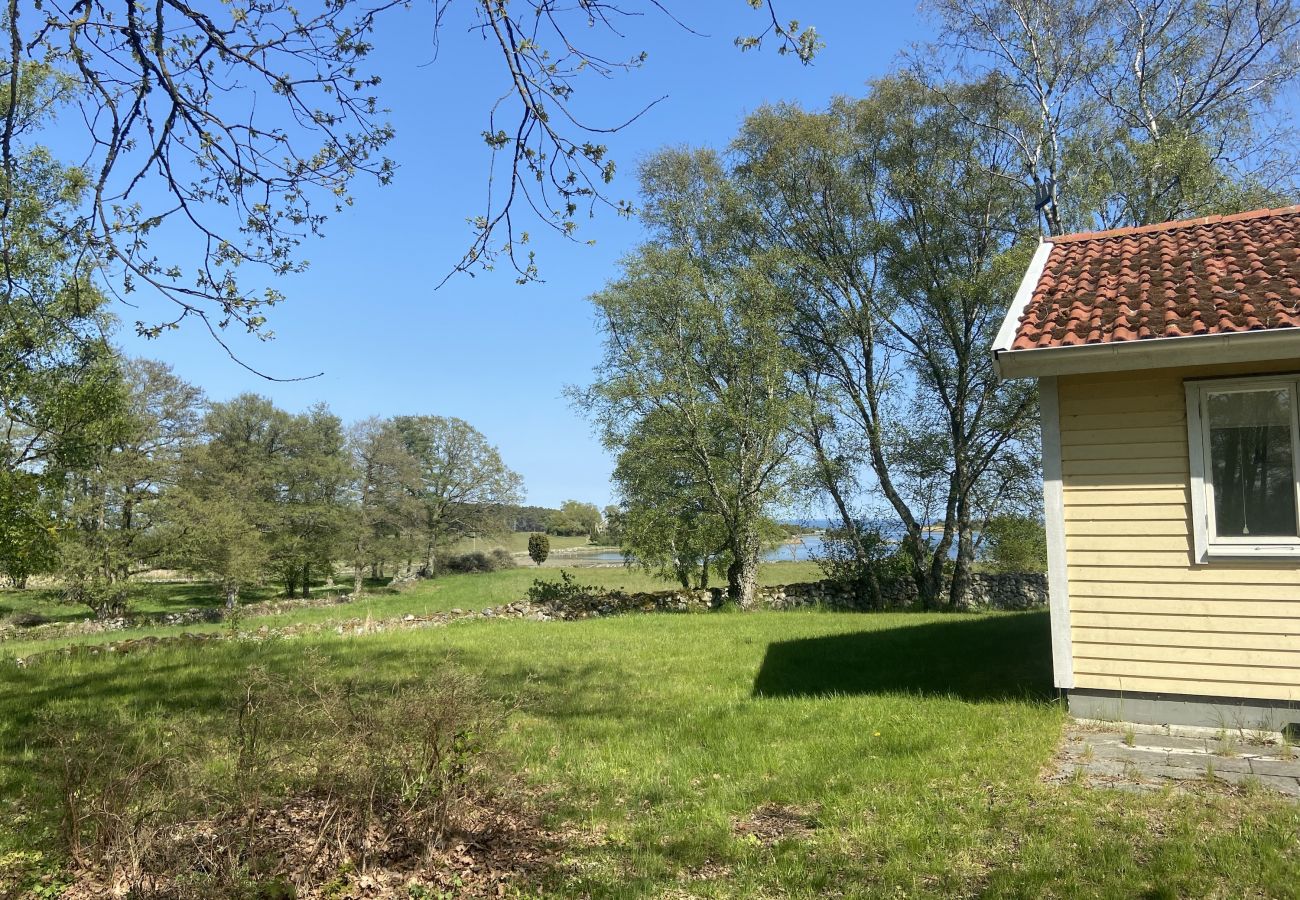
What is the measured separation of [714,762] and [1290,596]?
4.54m

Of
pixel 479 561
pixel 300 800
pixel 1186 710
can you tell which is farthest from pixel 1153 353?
pixel 479 561

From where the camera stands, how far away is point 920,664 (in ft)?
29.5

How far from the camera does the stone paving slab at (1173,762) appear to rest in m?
4.61

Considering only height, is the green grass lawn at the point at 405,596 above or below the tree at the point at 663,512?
below

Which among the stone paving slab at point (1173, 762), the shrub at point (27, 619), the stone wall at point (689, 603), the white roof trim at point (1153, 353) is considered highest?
the white roof trim at point (1153, 353)

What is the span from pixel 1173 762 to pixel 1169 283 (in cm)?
411

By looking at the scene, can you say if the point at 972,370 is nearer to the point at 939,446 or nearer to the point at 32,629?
the point at 939,446

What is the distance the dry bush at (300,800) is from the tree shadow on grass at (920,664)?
4321 mm

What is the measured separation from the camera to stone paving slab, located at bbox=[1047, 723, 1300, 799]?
15.1ft

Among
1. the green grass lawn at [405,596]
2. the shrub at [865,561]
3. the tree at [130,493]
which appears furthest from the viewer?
the tree at [130,493]

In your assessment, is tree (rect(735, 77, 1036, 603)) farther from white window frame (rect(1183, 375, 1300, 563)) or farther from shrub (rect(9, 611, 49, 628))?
shrub (rect(9, 611, 49, 628))

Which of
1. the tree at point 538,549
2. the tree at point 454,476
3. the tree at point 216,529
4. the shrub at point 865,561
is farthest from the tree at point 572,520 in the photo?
the shrub at point 865,561

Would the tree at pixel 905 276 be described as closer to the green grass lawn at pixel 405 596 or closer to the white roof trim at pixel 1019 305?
the green grass lawn at pixel 405 596

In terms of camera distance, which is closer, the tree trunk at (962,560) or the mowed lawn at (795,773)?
the mowed lawn at (795,773)
